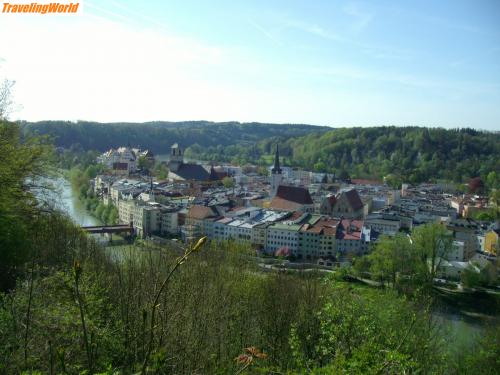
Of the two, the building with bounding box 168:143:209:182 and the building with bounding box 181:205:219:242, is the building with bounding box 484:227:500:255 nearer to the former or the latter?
the building with bounding box 181:205:219:242

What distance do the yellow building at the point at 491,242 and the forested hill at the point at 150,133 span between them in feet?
96.3

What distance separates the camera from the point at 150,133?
6950 cm

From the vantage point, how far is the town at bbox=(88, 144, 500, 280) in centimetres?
1952

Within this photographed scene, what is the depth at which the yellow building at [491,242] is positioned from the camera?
2008cm

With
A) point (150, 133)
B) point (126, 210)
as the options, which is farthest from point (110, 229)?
point (150, 133)

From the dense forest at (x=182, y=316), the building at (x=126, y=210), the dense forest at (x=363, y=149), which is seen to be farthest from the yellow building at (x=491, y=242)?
the dense forest at (x=363, y=149)

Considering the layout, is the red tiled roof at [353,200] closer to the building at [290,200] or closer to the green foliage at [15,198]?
the building at [290,200]

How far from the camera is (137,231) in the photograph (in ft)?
75.1

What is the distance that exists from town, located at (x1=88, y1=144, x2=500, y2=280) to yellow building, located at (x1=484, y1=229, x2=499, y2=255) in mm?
Result: 50

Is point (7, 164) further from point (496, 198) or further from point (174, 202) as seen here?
point (496, 198)

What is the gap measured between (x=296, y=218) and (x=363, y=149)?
119ft

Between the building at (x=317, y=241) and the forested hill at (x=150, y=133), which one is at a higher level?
the forested hill at (x=150, y=133)

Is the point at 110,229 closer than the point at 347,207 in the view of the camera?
Yes

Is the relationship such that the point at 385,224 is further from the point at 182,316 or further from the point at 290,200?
the point at 182,316
